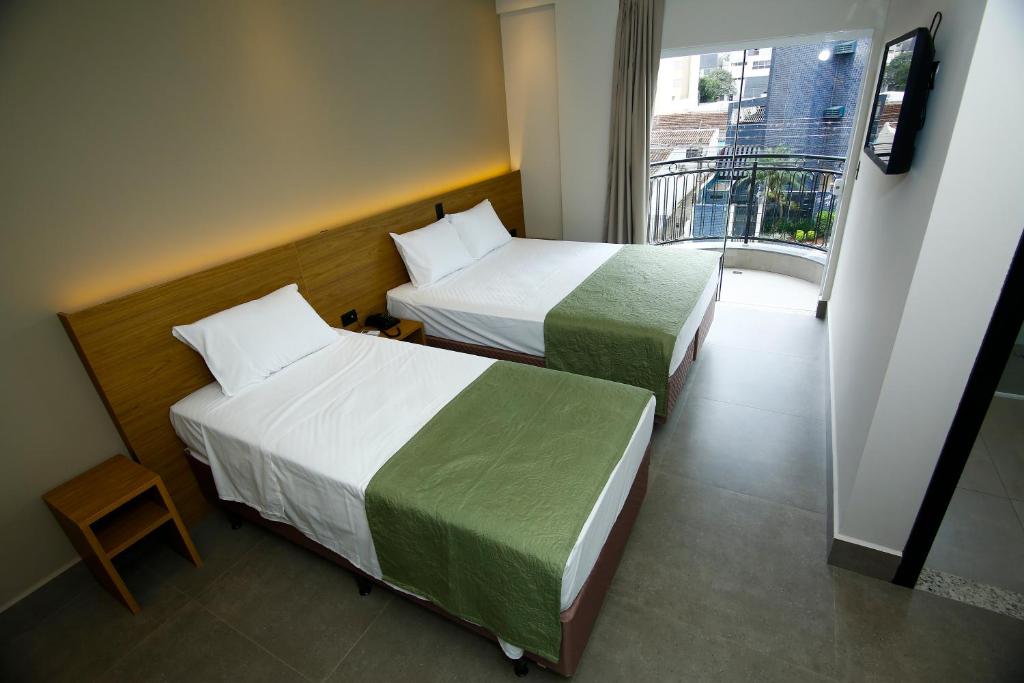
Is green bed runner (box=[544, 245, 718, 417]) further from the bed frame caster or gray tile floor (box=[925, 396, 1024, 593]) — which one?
the bed frame caster

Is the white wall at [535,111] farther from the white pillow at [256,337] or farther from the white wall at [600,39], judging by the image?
the white pillow at [256,337]

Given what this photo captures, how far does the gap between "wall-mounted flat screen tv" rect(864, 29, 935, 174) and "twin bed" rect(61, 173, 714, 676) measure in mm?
1154

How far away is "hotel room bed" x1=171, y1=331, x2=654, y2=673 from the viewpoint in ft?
5.66

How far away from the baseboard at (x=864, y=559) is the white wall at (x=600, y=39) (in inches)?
130

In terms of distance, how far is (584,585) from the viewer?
155cm

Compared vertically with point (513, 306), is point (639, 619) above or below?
below

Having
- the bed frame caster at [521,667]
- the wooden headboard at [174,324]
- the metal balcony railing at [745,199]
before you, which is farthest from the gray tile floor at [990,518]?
the wooden headboard at [174,324]

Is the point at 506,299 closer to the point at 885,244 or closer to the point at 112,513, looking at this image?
the point at 885,244

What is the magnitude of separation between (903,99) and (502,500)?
186 cm

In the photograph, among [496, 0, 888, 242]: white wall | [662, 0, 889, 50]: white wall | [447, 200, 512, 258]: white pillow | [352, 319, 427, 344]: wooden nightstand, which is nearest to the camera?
[352, 319, 427, 344]: wooden nightstand

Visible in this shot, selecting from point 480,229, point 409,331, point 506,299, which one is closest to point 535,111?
point 480,229

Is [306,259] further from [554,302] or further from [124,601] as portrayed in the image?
[124,601]

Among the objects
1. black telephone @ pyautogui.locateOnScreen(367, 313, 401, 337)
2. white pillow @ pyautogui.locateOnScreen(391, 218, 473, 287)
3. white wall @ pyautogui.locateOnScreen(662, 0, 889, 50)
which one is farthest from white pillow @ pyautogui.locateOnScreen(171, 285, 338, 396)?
white wall @ pyautogui.locateOnScreen(662, 0, 889, 50)

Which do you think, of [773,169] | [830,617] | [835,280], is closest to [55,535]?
[830,617]
